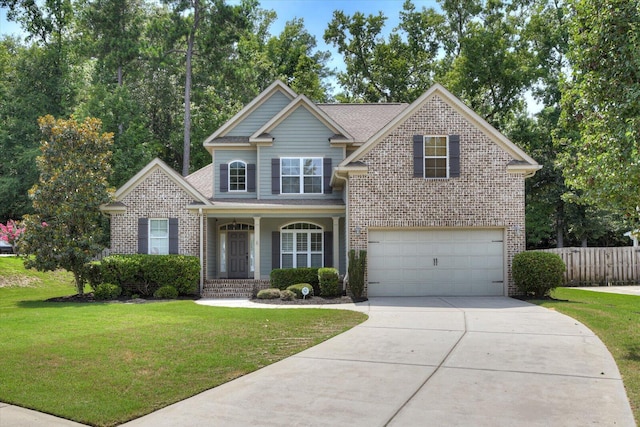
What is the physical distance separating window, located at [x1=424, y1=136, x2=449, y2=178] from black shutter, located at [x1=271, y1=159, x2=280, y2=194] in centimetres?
614

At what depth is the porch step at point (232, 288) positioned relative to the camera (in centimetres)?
1916

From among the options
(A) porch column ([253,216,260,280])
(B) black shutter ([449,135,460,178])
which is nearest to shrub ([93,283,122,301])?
(A) porch column ([253,216,260,280])

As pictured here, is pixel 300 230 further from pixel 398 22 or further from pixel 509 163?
pixel 398 22

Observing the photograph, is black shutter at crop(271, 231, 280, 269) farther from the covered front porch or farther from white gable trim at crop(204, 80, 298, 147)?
white gable trim at crop(204, 80, 298, 147)

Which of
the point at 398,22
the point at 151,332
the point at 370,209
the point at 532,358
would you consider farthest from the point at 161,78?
the point at 532,358

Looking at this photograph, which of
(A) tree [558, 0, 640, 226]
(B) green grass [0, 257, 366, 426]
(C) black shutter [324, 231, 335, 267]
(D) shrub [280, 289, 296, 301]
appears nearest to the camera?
(B) green grass [0, 257, 366, 426]

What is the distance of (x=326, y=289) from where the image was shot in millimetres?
17875

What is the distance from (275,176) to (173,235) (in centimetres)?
449

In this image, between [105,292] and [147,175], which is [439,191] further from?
[105,292]

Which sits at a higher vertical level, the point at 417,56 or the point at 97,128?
the point at 417,56

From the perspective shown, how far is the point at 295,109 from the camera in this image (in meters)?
21.5

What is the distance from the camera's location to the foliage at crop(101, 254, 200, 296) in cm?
1852

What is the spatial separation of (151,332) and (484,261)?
1143 centimetres

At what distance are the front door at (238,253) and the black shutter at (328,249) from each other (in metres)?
3.35
